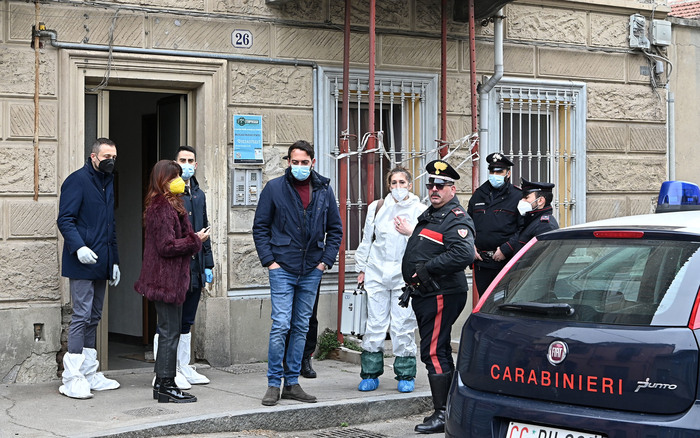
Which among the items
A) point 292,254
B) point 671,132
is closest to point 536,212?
point 292,254

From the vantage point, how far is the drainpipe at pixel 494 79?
10352mm

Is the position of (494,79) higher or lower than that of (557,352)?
higher

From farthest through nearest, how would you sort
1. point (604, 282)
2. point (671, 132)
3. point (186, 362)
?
point (671, 132)
point (186, 362)
point (604, 282)

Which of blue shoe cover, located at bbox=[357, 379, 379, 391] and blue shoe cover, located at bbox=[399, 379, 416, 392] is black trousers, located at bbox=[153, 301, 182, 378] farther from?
blue shoe cover, located at bbox=[399, 379, 416, 392]

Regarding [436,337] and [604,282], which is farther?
[436,337]

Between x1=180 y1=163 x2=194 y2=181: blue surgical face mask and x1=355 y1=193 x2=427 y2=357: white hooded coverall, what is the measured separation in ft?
5.06

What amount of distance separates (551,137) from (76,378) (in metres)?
6.35

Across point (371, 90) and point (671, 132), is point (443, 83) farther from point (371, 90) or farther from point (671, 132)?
point (671, 132)

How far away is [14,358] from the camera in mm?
7867

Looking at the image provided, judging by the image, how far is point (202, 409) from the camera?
6855 millimetres

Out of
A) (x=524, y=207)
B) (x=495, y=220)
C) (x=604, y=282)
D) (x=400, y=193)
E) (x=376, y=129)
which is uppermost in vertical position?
(x=376, y=129)

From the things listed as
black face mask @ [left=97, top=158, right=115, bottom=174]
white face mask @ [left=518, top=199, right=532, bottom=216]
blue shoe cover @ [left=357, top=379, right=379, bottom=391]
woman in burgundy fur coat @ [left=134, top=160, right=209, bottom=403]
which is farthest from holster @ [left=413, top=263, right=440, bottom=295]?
black face mask @ [left=97, top=158, right=115, bottom=174]

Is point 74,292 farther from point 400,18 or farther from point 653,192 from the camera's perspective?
point 653,192

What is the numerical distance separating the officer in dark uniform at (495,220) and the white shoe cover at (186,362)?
8.64 feet
